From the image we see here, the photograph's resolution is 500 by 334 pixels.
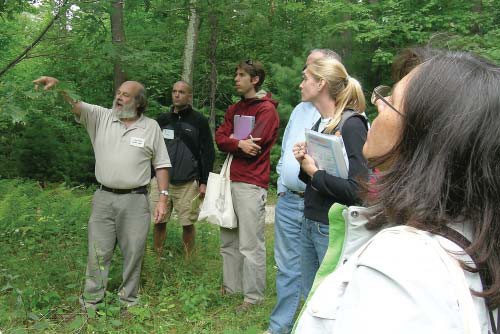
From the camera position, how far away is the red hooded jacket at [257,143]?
4.78 meters

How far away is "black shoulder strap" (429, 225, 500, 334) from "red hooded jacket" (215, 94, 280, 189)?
372 centimetres

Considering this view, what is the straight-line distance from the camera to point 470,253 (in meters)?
1.02

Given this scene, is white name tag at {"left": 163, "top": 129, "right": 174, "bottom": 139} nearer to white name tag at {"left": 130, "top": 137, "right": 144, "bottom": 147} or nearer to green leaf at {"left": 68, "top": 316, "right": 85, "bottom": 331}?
white name tag at {"left": 130, "top": 137, "right": 144, "bottom": 147}

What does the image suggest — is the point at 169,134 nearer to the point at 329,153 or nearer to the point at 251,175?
the point at 251,175

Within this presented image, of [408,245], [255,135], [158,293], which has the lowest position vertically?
[158,293]

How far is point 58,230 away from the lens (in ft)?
21.9

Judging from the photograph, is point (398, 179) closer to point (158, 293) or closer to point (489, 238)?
point (489, 238)

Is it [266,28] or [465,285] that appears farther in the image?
[266,28]

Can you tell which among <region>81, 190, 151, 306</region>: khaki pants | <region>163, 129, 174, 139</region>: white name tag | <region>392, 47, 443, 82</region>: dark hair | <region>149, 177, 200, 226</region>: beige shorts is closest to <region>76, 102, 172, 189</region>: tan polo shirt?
<region>81, 190, 151, 306</region>: khaki pants

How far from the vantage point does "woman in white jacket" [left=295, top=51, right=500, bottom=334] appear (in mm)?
914

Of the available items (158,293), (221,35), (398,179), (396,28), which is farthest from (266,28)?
(398,179)

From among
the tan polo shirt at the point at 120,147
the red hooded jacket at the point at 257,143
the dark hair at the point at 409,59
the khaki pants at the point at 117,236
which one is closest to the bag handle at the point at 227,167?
the red hooded jacket at the point at 257,143

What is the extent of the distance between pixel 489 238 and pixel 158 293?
4.30 metres

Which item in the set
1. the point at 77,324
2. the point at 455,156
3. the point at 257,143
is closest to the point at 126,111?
the point at 257,143
